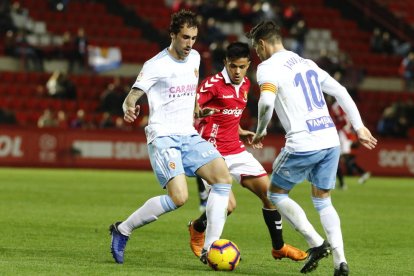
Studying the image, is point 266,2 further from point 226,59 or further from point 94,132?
point 226,59

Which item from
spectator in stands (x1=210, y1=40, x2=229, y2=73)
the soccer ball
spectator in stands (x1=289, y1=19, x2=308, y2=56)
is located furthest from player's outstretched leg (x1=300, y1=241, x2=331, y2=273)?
spectator in stands (x1=289, y1=19, x2=308, y2=56)

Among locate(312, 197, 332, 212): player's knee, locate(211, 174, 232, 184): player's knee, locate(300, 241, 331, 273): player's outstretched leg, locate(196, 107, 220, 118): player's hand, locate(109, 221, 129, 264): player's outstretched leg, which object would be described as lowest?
locate(109, 221, 129, 264): player's outstretched leg

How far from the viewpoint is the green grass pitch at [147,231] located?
9.59 metres

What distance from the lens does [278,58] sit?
9078 millimetres

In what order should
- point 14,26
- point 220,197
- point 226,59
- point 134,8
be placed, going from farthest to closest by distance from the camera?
point 134,8 → point 14,26 → point 226,59 → point 220,197

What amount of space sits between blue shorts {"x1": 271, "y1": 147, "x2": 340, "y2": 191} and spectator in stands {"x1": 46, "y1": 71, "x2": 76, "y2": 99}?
21.2 meters

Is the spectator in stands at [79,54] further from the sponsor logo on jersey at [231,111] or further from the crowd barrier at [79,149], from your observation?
the sponsor logo on jersey at [231,111]

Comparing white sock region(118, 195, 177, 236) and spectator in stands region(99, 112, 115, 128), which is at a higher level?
white sock region(118, 195, 177, 236)

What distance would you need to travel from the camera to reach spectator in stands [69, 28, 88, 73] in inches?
1227

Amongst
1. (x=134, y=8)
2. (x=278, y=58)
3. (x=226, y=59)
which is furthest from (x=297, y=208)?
(x=134, y=8)

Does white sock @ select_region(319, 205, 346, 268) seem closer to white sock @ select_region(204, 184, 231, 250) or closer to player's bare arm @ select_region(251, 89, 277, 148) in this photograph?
player's bare arm @ select_region(251, 89, 277, 148)

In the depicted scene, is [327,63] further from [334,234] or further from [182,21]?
[334,234]

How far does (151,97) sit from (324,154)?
177 centimetres

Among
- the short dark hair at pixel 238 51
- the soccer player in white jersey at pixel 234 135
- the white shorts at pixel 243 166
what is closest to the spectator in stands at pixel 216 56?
the soccer player in white jersey at pixel 234 135
